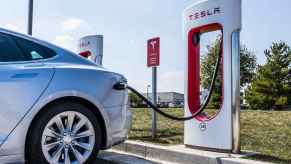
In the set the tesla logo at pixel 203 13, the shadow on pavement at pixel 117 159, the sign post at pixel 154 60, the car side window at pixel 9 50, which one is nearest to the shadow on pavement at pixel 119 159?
the shadow on pavement at pixel 117 159

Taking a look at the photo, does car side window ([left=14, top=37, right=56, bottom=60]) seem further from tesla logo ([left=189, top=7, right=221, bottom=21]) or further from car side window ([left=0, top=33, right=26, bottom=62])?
tesla logo ([left=189, top=7, right=221, bottom=21])

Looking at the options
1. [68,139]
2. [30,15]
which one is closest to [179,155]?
[68,139]

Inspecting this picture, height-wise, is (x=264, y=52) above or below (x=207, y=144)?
above

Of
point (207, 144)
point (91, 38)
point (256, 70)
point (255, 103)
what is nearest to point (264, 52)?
point (256, 70)

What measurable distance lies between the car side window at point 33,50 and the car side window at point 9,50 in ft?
0.17

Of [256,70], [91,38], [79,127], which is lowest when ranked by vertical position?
[79,127]

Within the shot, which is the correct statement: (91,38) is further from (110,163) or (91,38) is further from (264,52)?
(264,52)

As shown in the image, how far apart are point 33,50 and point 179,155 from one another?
2319 mm

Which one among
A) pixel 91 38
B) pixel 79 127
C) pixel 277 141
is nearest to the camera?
pixel 79 127

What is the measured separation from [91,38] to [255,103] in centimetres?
4374

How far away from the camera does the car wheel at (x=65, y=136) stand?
3756mm

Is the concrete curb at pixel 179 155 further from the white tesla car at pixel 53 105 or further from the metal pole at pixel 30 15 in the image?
the metal pole at pixel 30 15

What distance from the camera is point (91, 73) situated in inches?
164

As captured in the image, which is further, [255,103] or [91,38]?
[255,103]
